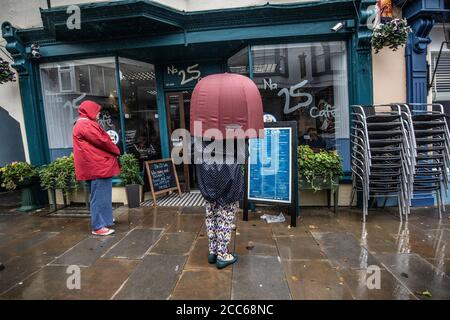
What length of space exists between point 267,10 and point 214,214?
154 inches

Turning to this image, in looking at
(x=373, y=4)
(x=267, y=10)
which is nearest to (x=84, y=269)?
(x=267, y=10)

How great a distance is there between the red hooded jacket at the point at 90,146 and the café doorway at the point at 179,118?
8.17 feet

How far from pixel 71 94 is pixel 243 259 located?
5361mm

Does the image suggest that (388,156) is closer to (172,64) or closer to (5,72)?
(172,64)

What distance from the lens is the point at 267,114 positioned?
229 inches

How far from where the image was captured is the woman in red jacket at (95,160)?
412 centimetres

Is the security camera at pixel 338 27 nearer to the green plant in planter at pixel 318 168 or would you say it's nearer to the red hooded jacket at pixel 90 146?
the green plant in planter at pixel 318 168

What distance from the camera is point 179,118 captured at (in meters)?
6.67

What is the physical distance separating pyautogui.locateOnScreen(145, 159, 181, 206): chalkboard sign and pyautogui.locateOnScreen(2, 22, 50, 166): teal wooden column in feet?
7.96

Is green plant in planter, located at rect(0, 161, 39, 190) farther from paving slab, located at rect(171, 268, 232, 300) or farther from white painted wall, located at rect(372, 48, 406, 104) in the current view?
white painted wall, located at rect(372, 48, 406, 104)

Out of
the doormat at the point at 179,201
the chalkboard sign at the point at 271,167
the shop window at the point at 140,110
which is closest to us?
the chalkboard sign at the point at 271,167

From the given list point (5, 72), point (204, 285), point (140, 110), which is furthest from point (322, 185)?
point (5, 72)

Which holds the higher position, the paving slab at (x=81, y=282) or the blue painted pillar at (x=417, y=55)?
the blue painted pillar at (x=417, y=55)

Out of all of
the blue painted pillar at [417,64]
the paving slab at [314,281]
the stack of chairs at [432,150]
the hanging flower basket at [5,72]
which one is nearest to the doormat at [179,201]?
the paving slab at [314,281]
